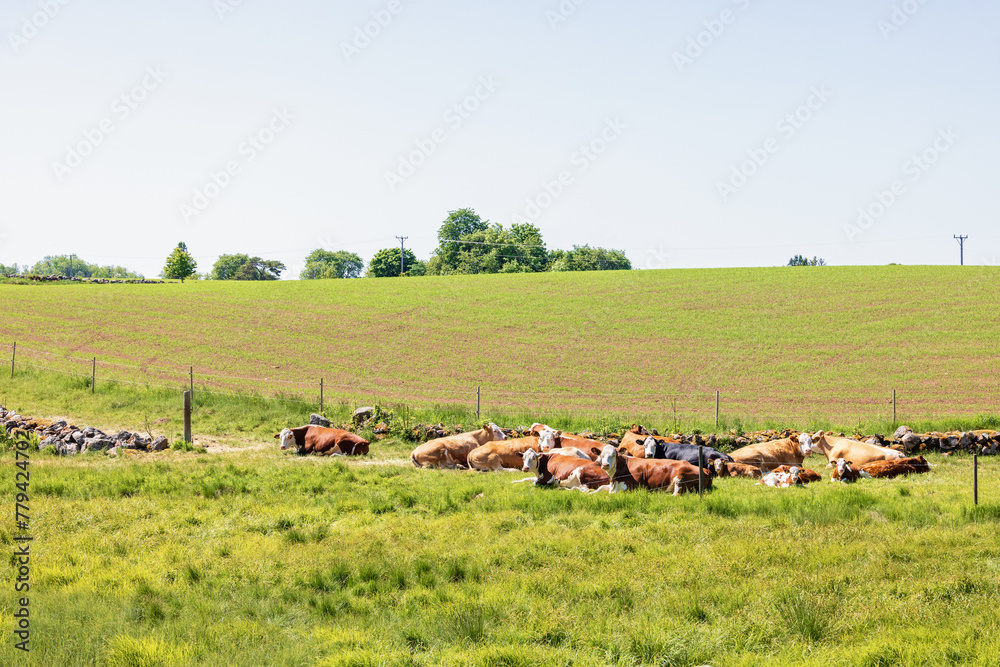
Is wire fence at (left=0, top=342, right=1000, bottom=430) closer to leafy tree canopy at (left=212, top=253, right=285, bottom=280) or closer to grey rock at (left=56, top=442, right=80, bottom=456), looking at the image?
grey rock at (left=56, top=442, right=80, bottom=456)

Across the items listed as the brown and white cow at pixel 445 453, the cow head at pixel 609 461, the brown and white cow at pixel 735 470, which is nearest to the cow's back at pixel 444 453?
the brown and white cow at pixel 445 453

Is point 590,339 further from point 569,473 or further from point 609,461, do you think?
point 609,461

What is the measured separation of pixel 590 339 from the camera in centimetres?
4041

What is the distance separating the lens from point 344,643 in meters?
Answer: 6.17

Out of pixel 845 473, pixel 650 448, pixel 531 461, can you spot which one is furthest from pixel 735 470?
pixel 531 461

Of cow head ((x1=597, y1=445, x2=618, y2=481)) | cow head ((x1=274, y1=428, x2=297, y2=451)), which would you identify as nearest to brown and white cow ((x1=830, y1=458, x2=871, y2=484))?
cow head ((x1=597, y1=445, x2=618, y2=481))

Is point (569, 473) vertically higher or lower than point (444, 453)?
higher

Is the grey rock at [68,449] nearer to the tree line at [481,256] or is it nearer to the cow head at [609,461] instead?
the cow head at [609,461]

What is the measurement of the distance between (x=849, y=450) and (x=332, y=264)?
17203 cm

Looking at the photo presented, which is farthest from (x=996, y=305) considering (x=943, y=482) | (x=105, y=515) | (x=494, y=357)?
(x=105, y=515)

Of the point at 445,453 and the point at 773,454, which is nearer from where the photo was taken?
the point at 773,454

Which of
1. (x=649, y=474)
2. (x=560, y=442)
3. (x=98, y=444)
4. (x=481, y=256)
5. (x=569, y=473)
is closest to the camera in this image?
(x=649, y=474)

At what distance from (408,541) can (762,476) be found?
7877 millimetres

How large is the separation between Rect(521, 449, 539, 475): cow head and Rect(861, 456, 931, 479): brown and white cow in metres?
6.44
